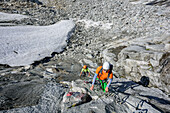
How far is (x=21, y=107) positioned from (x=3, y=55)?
7.07 meters

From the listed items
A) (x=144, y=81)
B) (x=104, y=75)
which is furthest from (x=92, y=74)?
(x=144, y=81)

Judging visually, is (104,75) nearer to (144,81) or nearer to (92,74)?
(92,74)

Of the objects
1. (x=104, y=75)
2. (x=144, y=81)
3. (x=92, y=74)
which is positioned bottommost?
(x=144, y=81)

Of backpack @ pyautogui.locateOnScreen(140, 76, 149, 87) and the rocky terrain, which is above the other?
the rocky terrain

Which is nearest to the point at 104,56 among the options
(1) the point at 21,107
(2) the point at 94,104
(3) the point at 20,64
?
(2) the point at 94,104

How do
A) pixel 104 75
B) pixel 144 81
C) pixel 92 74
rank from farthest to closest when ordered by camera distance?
pixel 92 74, pixel 144 81, pixel 104 75

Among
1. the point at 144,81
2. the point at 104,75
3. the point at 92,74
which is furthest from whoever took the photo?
the point at 92,74

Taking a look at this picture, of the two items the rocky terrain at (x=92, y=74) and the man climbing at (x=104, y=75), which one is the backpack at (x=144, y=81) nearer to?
the rocky terrain at (x=92, y=74)

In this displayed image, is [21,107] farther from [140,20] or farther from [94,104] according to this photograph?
[140,20]

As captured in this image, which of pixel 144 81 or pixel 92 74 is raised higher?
pixel 92 74

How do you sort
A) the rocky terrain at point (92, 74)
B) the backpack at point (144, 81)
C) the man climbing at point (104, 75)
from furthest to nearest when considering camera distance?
the backpack at point (144, 81)
the man climbing at point (104, 75)
the rocky terrain at point (92, 74)

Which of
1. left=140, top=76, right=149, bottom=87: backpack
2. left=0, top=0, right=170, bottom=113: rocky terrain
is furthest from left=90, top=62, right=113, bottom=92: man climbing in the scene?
left=140, top=76, right=149, bottom=87: backpack

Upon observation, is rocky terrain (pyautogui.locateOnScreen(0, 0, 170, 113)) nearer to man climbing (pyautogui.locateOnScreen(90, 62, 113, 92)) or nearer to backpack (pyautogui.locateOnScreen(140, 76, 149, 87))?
backpack (pyautogui.locateOnScreen(140, 76, 149, 87))

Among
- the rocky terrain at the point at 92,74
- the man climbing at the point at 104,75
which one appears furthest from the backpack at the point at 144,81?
the man climbing at the point at 104,75
